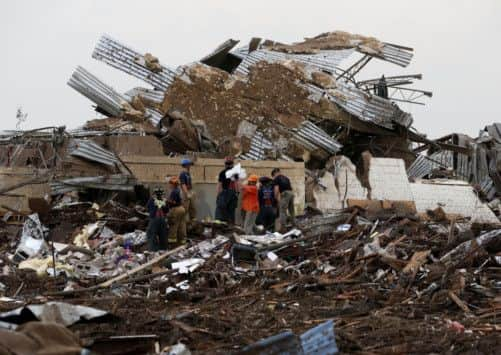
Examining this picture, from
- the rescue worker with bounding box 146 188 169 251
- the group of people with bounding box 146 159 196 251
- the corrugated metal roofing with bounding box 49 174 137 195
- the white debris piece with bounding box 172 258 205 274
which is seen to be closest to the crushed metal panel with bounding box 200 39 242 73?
the corrugated metal roofing with bounding box 49 174 137 195

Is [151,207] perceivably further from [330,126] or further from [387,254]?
[330,126]

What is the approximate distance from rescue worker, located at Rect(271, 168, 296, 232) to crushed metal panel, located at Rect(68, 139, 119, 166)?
3.68 m

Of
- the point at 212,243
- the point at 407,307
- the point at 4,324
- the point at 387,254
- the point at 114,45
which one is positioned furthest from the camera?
the point at 114,45

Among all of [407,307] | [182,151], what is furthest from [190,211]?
[407,307]

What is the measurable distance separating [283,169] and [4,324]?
1283 cm

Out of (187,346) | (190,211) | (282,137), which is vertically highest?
(282,137)

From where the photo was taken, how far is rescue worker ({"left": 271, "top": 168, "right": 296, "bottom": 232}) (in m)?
18.1

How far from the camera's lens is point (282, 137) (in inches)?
916

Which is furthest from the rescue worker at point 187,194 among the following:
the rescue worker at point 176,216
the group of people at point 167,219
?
the rescue worker at point 176,216

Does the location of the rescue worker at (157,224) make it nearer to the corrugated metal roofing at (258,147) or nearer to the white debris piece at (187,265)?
the white debris piece at (187,265)

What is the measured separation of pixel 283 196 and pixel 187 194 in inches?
70.0

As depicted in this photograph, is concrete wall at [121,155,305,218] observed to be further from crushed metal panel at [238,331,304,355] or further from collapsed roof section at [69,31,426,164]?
crushed metal panel at [238,331,304,355]

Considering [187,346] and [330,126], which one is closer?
[187,346]

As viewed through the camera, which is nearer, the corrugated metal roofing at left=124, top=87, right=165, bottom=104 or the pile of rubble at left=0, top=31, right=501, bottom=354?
the pile of rubble at left=0, top=31, right=501, bottom=354
